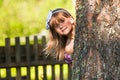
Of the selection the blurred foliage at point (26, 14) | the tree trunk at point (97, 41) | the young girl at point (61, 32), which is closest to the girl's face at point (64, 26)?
the young girl at point (61, 32)

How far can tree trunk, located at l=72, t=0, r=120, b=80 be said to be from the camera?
3326 mm

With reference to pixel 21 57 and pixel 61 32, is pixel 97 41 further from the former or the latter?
pixel 21 57

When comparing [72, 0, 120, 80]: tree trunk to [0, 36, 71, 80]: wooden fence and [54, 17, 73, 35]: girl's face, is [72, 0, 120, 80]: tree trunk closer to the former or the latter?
[54, 17, 73, 35]: girl's face

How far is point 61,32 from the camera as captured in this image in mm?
5008

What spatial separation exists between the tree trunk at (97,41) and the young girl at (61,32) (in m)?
1.43

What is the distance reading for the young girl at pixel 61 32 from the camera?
4.99 metres

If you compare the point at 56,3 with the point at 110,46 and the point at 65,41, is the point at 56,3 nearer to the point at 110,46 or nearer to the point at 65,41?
the point at 65,41

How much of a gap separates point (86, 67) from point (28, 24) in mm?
14252

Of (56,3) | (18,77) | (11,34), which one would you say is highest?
(56,3)

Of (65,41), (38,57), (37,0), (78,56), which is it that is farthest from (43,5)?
(78,56)

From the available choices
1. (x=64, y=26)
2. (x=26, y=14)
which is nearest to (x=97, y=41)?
(x=64, y=26)

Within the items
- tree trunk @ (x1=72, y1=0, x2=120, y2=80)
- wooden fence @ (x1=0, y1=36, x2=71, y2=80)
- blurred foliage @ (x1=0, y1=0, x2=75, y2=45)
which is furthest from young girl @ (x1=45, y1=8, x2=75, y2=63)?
blurred foliage @ (x1=0, y1=0, x2=75, y2=45)

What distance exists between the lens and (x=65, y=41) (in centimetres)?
515

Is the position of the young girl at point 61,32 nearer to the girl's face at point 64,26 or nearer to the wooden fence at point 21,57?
the girl's face at point 64,26
